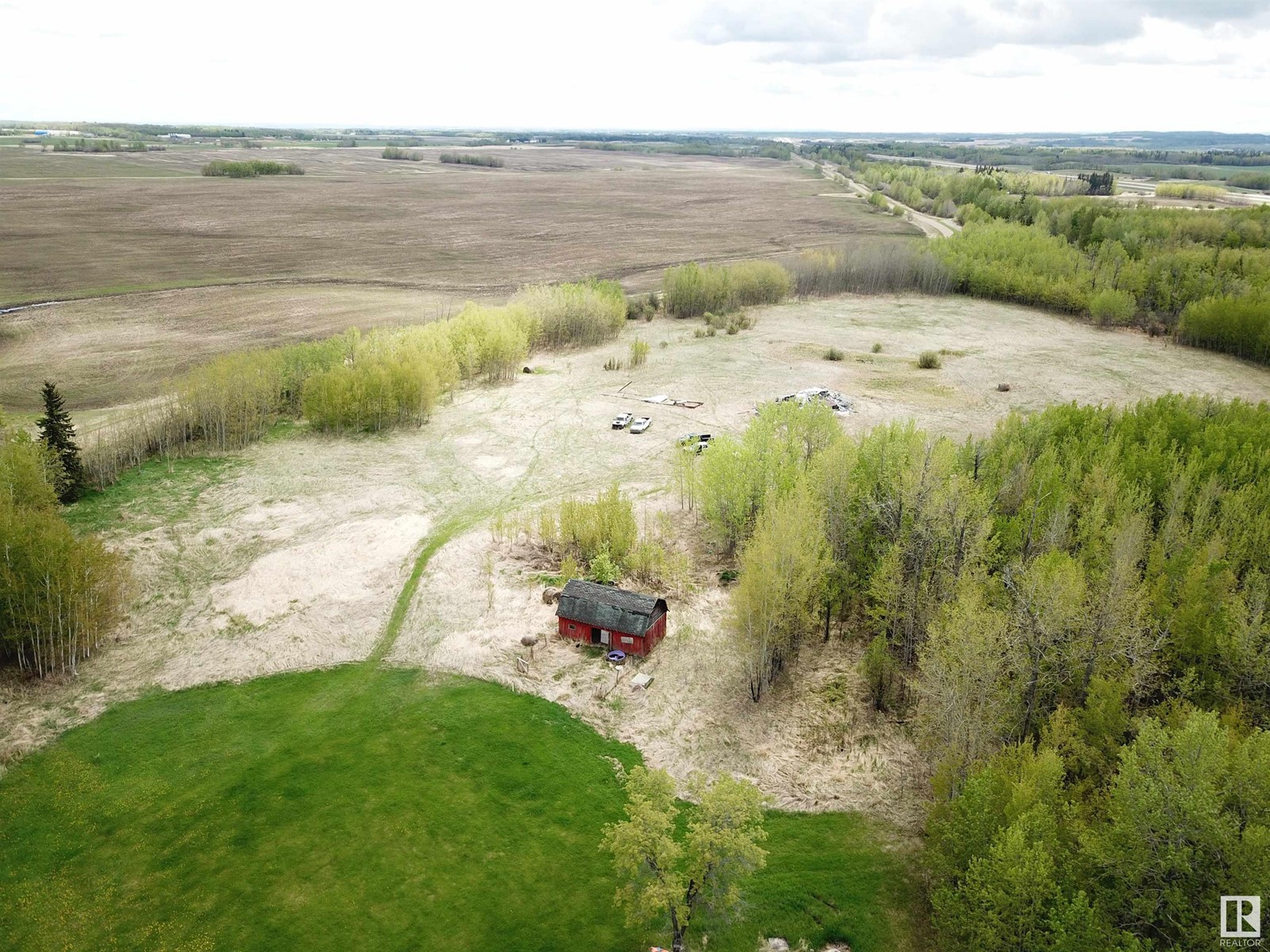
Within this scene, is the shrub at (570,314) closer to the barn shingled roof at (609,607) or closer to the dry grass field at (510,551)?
the dry grass field at (510,551)

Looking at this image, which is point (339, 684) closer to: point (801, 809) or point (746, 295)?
point (801, 809)

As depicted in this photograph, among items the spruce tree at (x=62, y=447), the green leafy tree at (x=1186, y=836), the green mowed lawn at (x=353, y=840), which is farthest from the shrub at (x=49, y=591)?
the green leafy tree at (x=1186, y=836)

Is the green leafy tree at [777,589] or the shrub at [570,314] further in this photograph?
the shrub at [570,314]

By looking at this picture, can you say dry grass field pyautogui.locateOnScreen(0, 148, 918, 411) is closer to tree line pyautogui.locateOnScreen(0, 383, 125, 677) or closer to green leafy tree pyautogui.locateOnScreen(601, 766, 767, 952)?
tree line pyautogui.locateOnScreen(0, 383, 125, 677)

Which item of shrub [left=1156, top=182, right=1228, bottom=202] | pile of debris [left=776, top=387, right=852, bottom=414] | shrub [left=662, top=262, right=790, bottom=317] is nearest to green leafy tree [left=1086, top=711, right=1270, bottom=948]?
pile of debris [left=776, top=387, right=852, bottom=414]

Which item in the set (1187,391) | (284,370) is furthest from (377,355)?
(1187,391)

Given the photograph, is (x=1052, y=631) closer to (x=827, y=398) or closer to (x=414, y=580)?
(x=414, y=580)

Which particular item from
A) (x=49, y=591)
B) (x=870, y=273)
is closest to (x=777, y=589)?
(x=49, y=591)
